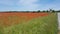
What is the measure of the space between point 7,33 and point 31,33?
3.57ft

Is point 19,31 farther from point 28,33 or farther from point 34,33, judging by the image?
point 34,33

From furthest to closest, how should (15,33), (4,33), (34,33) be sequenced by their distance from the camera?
(34,33) < (15,33) < (4,33)

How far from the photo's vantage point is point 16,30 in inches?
185

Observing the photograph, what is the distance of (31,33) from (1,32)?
1.11 m

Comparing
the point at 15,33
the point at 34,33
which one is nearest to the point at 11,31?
the point at 15,33

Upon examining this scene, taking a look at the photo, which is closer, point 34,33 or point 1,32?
point 1,32

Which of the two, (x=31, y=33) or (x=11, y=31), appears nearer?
(x=11, y=31)

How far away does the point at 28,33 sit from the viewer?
16.6 ft

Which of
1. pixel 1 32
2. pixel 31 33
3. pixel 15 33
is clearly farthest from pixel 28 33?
pixel 1 32

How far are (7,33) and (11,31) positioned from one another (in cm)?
21

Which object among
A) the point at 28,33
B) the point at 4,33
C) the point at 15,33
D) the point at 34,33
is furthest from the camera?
the point at 34,33

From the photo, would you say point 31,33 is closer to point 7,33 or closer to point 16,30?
point 16,30

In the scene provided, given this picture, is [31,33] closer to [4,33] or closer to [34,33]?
[34,33]

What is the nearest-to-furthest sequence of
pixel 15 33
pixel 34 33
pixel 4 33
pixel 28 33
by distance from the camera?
pixel 4 33, pixel 15 33, pixel 28 33, pixel 34 33
